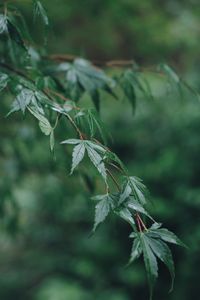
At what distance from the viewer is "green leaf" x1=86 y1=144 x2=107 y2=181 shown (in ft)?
3.28

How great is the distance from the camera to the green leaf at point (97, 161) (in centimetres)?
100

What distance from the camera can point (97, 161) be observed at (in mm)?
1017

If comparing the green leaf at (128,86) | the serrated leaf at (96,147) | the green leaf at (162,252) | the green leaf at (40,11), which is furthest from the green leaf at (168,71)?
the green leaf at (162,252)

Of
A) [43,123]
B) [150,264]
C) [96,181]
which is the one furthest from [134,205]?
[96,181]

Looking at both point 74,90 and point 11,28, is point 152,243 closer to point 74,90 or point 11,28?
point 11,28

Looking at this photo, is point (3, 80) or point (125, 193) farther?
point (3, 80)

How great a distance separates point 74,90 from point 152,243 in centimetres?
70

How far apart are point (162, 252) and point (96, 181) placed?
1925 mm

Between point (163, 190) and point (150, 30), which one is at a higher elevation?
point (150, 30)

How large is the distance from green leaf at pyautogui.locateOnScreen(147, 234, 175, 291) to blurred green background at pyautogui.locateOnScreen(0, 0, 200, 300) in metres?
1.51

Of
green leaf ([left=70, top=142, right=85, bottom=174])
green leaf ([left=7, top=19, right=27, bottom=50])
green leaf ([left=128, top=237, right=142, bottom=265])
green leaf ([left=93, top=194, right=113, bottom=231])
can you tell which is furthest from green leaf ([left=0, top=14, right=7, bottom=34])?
green leaf ([left=128, top=237, right=142, bottom=265])

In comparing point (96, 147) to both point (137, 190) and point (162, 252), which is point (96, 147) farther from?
point (162, 252)

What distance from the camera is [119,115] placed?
4727 mm

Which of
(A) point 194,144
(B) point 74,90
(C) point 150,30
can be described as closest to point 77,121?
(B) point 74,90
